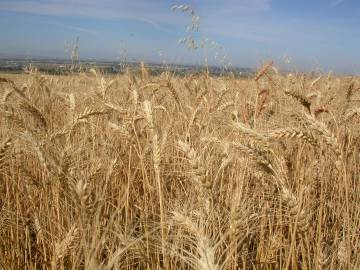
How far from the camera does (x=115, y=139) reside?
254 cm

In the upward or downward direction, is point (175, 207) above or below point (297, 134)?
below

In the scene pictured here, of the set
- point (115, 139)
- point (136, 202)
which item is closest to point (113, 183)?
point (136, 202)

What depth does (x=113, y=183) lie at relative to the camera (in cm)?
212

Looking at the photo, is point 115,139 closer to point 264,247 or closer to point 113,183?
point 113,183

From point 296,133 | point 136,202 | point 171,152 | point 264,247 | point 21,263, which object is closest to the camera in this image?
point 296,133

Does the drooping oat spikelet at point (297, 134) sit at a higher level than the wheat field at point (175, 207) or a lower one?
higher

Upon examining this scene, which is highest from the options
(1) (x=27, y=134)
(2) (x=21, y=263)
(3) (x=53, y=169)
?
(1) (x=27, y=134)

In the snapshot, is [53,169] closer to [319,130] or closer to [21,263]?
[21,263]

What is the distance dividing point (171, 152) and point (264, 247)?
0.98m

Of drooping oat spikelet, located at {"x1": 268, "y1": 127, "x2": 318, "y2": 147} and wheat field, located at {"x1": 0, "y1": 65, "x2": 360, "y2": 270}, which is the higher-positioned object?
drooping oat spikelet, located at {"x1": 268, "y1": 127, "x2": 318, "y2": 147}

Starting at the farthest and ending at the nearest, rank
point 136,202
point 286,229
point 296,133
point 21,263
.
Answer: point 136,202 < point 286,229 < point 21,263 < point 296,133

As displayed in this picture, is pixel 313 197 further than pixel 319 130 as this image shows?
Yes

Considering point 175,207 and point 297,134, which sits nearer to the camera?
point 297,134

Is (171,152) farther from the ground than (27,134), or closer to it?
closer to it
